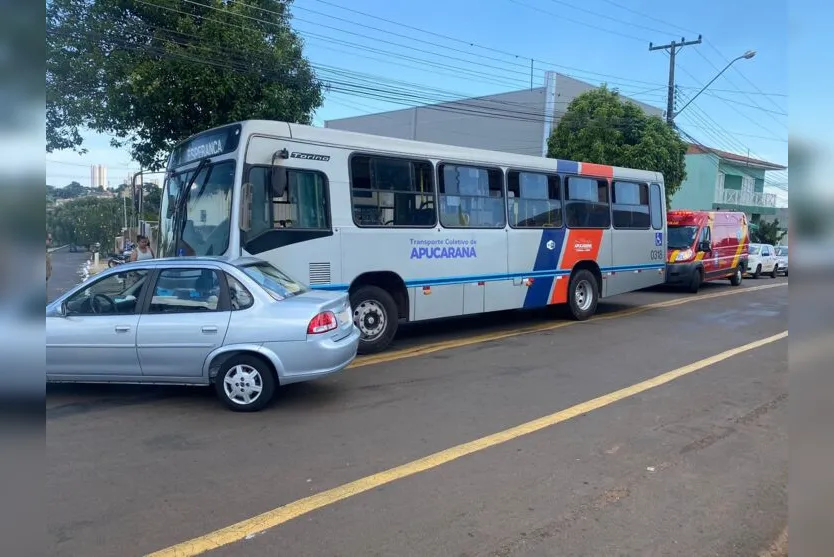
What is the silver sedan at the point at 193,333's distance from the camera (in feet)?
20.1

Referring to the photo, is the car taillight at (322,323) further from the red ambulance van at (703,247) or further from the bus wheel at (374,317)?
the red ambulance van at (703,247)

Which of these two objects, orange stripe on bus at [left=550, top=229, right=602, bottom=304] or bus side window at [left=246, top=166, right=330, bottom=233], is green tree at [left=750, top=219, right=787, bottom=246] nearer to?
orange stripe on bus at [left=550, top=229, right=602, bottom=304]

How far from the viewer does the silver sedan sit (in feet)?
20.1

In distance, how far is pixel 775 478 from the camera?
4.62 m

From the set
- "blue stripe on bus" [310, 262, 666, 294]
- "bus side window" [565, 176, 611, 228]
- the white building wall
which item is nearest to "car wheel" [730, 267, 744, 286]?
"blue stripe on bus" [310, 262, 666, 294]

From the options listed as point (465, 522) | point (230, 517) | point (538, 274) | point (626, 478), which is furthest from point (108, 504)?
point (538, 274)

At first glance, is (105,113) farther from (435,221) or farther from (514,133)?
(514,133)

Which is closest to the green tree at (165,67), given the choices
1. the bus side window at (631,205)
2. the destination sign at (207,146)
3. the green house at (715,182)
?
the destination sign at (207,146)

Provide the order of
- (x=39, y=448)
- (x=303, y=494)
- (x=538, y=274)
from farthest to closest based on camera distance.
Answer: (x=538, y=274) < (x=303, y=494) < (x=39, y=448)

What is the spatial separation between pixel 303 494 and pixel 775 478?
356cm

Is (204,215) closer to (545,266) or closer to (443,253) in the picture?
(443,253)

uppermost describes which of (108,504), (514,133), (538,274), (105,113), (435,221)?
(514,133)

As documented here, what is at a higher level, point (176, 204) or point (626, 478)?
point (176, 204)

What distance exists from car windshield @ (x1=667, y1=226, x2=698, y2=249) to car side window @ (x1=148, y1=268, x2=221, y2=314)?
16.8m
